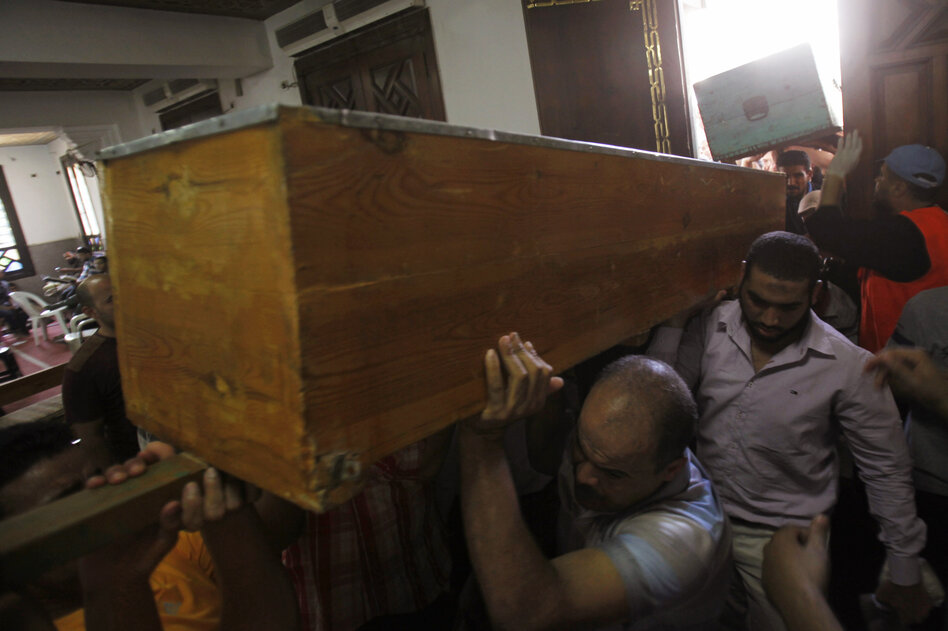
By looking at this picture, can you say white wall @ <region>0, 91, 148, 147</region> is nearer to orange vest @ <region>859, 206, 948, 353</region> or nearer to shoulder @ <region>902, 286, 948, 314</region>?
orange vest @ <region>859, 206, 948, 353</region>

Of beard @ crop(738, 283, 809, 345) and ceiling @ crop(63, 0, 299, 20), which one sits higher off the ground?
ceiling @ crop(63, 0, 299, 20)

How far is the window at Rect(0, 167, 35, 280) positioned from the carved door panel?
51.7 ft

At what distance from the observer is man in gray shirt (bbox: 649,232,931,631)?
4.92 ft

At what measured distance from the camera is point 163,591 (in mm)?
1129

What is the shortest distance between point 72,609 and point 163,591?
0.16m

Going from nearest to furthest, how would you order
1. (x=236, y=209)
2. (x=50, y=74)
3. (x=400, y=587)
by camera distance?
(x=236, y=209) → (x=400, y=587) → (x=50, y=74)

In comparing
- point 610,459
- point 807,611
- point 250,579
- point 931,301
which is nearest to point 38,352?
point 250,579

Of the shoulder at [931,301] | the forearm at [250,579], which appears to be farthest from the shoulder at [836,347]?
the forearm at [250,579]

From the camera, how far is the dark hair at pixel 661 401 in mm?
1179

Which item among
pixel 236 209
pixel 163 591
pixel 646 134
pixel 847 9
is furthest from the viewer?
pixel 646 134

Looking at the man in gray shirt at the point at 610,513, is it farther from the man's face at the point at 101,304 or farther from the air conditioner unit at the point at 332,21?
the air conditioner unit at the point at 332,21

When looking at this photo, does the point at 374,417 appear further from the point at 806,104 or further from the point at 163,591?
the point at 806,104

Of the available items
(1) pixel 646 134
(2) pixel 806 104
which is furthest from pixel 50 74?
(2) pixel 806 104

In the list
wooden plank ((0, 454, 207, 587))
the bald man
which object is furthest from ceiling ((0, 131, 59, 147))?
wooden plank ((0, 454, 207, 587))
